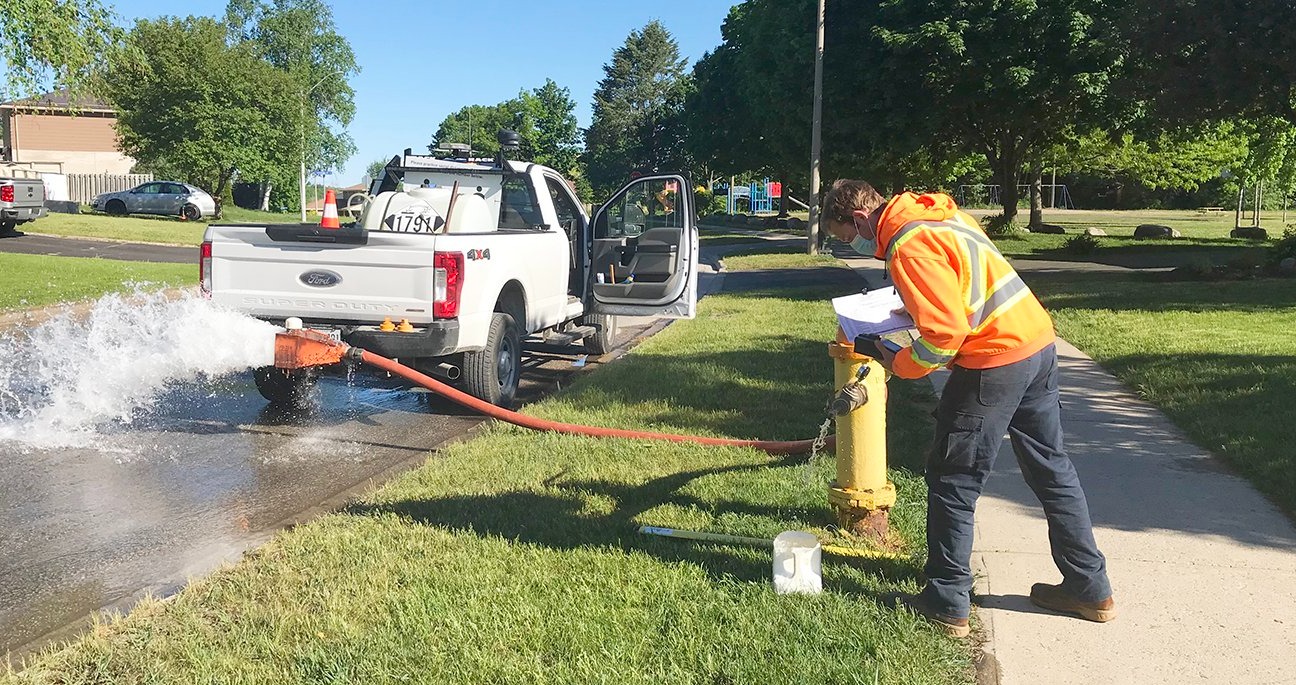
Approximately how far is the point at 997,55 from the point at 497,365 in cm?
1894

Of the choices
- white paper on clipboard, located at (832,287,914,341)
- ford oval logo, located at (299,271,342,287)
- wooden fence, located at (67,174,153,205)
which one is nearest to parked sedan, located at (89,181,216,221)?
wooden fence, located at (67,174,153,205)

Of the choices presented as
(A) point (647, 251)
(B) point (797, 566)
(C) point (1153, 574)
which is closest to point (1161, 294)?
(A) point (647, 251)

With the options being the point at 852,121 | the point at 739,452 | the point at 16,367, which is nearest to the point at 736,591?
the point at 739,452

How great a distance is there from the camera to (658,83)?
10500 centimetres

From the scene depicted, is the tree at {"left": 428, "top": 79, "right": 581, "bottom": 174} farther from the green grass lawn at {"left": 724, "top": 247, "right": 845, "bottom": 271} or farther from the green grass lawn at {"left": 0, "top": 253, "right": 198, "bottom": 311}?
the green grass lawn at {"left": 0, "top": 253, "right": 198, "bottom": 311}

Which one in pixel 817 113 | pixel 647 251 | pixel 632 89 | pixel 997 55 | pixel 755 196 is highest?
pixel 632 89

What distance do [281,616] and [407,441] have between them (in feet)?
11.2

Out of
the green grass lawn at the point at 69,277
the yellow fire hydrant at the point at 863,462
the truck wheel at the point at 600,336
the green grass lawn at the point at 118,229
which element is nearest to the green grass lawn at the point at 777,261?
the green grass lawn at the point at 69,277

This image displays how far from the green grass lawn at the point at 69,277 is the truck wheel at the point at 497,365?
26.0 ft

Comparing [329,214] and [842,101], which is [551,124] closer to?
[842,101]

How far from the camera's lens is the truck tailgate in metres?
7.20

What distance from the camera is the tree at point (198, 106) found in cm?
4291

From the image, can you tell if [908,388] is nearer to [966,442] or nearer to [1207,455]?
[1207,455]

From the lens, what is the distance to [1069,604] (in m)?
4.14
